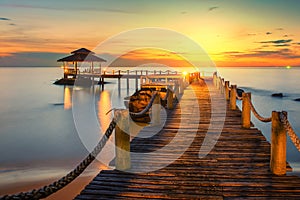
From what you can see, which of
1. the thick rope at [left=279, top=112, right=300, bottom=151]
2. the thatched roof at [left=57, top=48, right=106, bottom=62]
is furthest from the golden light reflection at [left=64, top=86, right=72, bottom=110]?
the thick rope at [left=279, top=112, right=300, bottom=151]

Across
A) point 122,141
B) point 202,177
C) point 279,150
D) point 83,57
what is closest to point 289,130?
point 279,150

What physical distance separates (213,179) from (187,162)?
963 millimetres

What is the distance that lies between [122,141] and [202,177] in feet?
4.73

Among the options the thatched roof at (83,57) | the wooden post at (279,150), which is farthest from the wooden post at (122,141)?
the thatched roof at (83,57)

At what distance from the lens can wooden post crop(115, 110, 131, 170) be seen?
506 centimetres

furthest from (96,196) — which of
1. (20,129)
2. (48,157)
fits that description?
(20,129)

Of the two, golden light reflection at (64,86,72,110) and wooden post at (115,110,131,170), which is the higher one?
wooden post at (115,110,131,170)

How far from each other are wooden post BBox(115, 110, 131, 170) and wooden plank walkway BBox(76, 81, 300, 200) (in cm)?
18

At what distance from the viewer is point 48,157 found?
14625mm

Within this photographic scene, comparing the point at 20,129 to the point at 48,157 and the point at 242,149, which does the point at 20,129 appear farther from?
the point at 242,149

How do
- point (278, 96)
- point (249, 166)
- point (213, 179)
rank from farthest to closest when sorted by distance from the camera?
point (278, 96) < point (249, 166) < point (213, 179)

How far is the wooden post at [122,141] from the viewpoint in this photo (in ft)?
16.6

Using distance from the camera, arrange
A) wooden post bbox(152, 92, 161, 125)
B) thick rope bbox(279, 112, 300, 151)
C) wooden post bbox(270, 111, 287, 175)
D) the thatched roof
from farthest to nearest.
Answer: the thatched roof, wooden post bbox(152, 92, 161, 125), wooden post bbox(270, 111, 287, 175), thick rope bbox(279, 112, 300, 151)

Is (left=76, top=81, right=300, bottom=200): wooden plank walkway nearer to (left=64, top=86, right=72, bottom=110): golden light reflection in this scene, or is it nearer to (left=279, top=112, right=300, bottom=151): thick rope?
(left=279, top=112, right=300, bottom=151): thick rope
